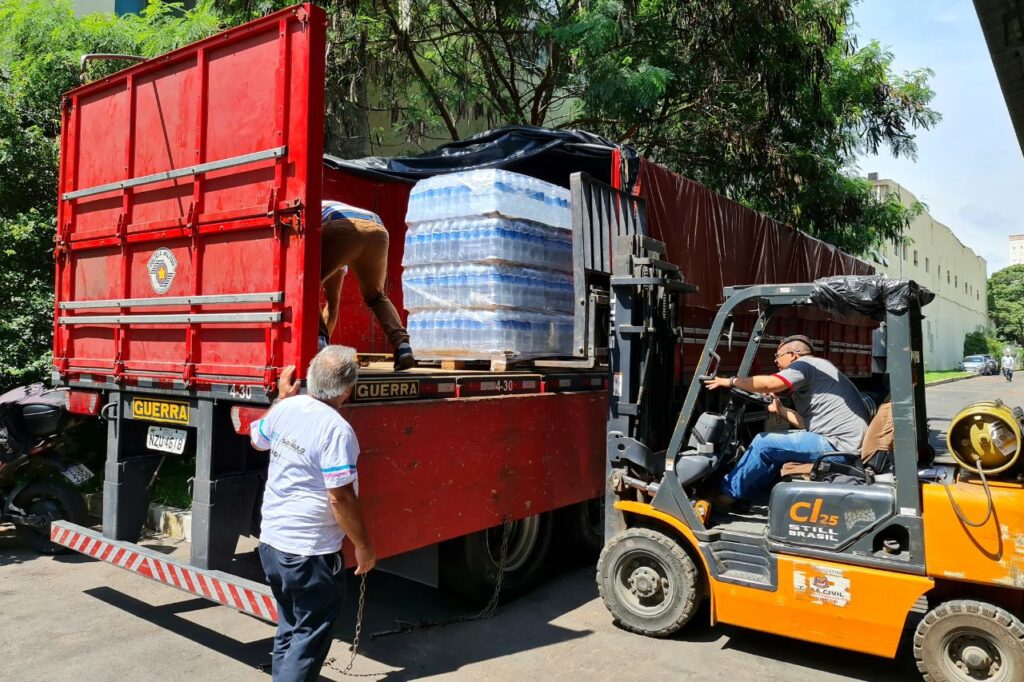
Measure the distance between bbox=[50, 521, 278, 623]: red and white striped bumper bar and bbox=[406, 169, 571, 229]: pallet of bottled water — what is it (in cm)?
296

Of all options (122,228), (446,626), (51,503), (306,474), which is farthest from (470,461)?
(51,503)

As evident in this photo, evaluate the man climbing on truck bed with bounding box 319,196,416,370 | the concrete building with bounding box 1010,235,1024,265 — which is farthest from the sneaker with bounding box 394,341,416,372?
the concrete building with bounding box 1010,235,1024,265

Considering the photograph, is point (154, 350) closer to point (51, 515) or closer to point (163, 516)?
point (51, 515)

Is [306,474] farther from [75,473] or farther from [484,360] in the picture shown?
[75,473]

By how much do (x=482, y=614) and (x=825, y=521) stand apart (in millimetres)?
2242

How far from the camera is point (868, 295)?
4.14 m

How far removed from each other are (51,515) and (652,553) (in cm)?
445

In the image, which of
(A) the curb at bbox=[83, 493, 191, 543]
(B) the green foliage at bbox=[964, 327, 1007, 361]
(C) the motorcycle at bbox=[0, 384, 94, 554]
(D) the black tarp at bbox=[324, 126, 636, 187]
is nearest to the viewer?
(C) the motorcycle at bbox=[0, 384, 94, 554]

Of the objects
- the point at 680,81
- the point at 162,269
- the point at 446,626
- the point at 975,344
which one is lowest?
the point at 446,626

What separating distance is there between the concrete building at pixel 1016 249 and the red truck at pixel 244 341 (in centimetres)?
16913

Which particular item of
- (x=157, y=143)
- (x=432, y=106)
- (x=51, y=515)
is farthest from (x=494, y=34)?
(x=51, y=515)

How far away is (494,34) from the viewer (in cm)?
1113

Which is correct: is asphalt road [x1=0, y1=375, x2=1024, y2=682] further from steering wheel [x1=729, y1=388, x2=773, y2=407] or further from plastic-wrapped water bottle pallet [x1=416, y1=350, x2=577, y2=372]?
plastic-wrapped water bottle pallet [x1=416, y1=350, x2=577, y2=372]

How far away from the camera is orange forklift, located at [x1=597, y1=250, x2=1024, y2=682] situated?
375cm
